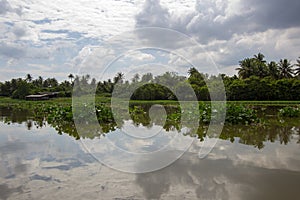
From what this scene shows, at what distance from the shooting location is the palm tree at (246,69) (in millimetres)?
42466

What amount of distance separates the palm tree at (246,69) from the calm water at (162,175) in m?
36.0

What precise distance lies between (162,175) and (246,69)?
3999 centimetres

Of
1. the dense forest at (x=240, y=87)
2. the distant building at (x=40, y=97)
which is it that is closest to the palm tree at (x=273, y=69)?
the dense forest at (x=240, y=87)

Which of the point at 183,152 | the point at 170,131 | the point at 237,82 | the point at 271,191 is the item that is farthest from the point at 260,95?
the point at 271,191

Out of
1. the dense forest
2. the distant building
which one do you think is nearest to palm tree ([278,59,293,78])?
the dense forest

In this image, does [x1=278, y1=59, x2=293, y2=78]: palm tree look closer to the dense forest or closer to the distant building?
the dense forest

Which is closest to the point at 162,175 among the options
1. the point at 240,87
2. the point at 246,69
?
the point at 240,87

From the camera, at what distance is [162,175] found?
546 cm

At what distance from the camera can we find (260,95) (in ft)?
115

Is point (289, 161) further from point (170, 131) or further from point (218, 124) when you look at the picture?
point (218, 124)

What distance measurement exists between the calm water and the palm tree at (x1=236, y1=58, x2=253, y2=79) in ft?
118

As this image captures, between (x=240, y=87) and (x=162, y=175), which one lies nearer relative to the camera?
(x=162, y=175)

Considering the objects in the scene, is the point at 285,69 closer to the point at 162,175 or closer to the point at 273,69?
the point at 273,69

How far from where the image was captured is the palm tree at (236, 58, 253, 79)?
1672 inches
